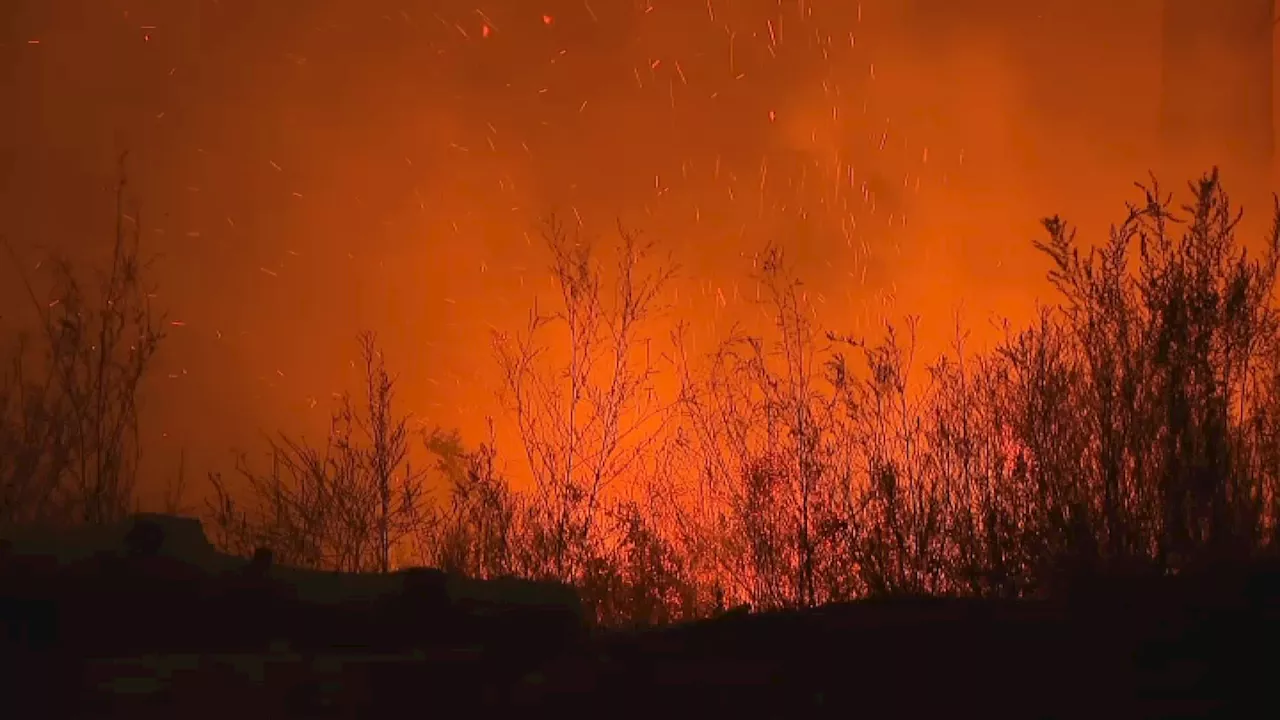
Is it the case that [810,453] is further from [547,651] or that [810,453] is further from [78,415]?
[78,415]

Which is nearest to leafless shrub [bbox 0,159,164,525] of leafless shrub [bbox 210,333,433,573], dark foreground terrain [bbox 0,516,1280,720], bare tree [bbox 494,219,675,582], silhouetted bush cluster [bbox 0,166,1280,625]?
silhouetted bush cluster [bbox 0,166,1280,625]

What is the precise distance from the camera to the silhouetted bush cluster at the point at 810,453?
3.07 m

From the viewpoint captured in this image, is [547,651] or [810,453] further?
[810,453]

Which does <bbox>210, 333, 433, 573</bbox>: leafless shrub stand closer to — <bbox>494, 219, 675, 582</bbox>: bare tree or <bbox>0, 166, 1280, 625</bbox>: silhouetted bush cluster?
<bbox>0, 166, 1280, 625</bbox>: silhouetted bush cluster

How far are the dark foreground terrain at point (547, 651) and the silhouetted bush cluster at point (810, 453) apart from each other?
973 millimetres

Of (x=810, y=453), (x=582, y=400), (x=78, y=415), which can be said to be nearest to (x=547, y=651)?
(x=810, y=453)

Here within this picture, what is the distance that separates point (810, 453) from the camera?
12.6 feet

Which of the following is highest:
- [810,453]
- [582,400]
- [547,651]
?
[582,400]

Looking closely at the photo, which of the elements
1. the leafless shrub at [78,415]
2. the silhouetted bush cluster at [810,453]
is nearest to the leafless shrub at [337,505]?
the silhouetted bush cluster at [810,453]

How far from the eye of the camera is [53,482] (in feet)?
11.6

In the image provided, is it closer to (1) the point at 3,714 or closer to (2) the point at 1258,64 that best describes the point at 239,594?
(1) the point at 3,714

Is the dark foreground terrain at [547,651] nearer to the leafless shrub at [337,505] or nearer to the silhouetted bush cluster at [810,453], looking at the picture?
the silhouetted bush cluster at [810,453]

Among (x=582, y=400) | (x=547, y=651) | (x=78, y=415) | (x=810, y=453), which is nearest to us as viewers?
(x=547, y=651)

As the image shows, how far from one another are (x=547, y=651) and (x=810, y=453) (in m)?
2.05
